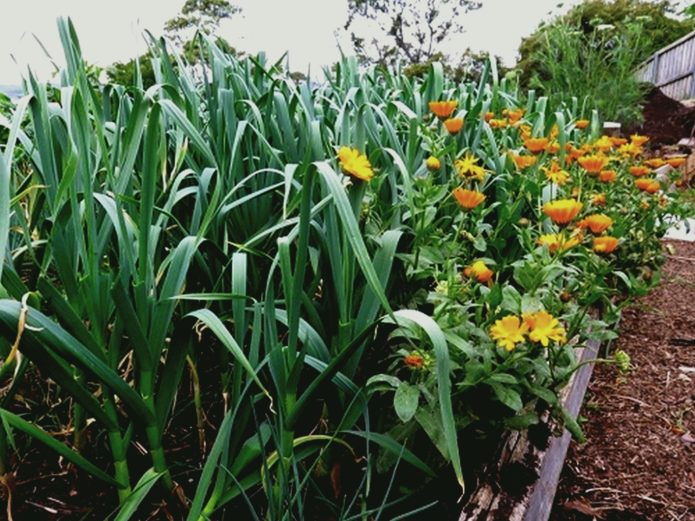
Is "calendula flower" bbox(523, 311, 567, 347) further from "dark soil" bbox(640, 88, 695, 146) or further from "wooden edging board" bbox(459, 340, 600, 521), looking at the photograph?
"dark soil" bbox(640, 88, 695, 146)

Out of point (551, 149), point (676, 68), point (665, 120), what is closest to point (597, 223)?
point (551, 149)

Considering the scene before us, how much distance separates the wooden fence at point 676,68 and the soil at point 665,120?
0.61 m

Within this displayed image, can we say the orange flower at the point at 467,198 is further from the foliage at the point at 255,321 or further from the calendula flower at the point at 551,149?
the calendula flower at the point at 551,149

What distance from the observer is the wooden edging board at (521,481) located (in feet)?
2.74

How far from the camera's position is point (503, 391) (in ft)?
2.71

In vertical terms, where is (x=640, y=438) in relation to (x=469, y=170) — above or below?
below

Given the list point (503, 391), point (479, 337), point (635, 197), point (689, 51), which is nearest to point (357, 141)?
point (479, 337)

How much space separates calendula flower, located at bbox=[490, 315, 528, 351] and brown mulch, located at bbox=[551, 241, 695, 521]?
0.45 m

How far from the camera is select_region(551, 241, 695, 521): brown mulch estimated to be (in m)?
1.12

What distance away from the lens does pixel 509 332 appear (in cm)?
82

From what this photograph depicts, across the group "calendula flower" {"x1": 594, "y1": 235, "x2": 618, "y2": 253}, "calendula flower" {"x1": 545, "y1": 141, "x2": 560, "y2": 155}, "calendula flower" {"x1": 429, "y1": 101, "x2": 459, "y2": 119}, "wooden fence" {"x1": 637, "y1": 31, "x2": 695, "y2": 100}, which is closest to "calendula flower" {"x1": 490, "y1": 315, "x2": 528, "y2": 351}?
"calendula flower" {"x1": 594, "y1": 235, "x2": 618, "y2": 253}

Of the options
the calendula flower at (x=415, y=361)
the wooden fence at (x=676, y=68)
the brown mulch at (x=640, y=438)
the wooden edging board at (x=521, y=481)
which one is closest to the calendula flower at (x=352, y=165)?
the calendula flower at (x=415, y=361)

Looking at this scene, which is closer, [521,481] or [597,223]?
[521,481]

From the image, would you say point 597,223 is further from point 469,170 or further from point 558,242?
point 469,170
